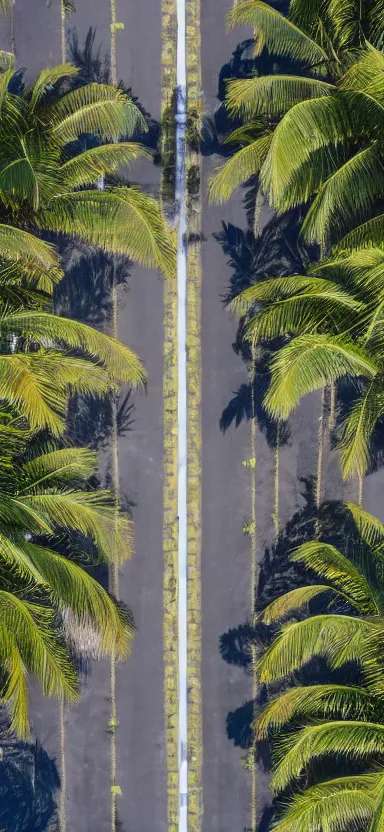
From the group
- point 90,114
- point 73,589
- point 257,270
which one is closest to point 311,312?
point 257,270

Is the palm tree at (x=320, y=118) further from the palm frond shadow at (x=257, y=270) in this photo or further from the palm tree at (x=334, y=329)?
the palm frond shadow at (x=257, y=270)

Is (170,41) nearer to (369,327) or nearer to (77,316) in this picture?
(77,316)

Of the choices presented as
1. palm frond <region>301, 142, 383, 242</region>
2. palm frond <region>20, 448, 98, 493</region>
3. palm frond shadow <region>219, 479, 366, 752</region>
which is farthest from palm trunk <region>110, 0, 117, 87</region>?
palm frond shadow <region>219, 479, 366, 752</region>

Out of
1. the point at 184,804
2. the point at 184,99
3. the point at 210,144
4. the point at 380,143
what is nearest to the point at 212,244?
the point at 210,144

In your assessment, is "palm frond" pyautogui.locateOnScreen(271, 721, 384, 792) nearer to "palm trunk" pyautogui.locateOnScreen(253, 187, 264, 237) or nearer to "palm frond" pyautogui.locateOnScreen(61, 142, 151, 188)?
"palm trunk" pyautogui.locateOnScreen(253, 187, 264, 237)

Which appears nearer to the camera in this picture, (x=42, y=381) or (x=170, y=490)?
(x=42, y=381)

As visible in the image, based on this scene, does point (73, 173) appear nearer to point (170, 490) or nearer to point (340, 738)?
point (170, 490)

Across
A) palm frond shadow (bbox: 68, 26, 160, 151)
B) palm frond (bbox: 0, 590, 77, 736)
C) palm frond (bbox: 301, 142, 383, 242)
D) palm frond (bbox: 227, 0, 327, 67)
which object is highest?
palm frond shadow (bbox: 68, 26, 160, 151)
